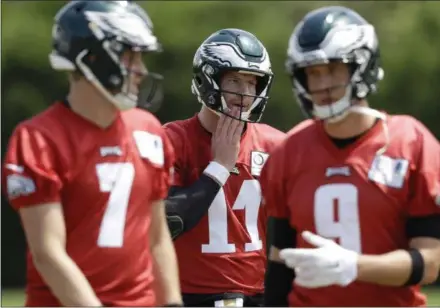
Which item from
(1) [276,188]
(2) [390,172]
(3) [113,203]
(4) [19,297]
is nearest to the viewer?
(2) [390,172]

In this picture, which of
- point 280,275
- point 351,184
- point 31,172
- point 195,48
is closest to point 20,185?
point 31,172

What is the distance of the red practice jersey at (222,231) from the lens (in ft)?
20.9

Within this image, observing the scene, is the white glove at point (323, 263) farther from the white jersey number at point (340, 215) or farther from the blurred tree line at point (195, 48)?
the blurred tree line at point (195, 48)

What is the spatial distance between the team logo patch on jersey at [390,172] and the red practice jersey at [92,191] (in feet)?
→ 2.81

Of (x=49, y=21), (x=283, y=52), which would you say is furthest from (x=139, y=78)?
(x=49, y=21)

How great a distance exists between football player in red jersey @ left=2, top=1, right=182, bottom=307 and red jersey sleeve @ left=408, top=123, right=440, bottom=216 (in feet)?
3.22

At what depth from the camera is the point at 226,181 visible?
6.39m

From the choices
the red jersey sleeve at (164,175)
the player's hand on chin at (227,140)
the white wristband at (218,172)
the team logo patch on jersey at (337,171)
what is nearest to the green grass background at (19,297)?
the player's hand on chin at (227,140)

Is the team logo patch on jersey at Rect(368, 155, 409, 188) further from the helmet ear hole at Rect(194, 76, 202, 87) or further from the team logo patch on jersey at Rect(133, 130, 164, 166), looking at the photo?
the helmet ear hole at Rect(194, 76, 202, 87)

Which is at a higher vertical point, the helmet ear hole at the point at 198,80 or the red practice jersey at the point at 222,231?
the helmet ear hole at the point at 198,80

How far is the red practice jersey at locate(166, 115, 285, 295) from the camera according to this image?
20.9 feet

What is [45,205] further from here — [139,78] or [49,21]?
[49,21]

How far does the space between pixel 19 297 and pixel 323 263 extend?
9.04m

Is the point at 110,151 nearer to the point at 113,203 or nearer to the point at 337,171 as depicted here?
the point at 113,203
